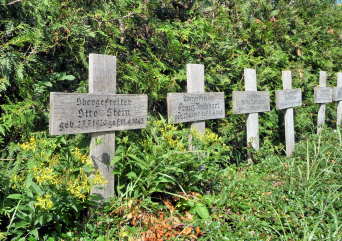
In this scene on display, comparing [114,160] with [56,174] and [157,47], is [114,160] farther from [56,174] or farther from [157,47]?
[157,47]

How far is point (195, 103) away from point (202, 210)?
1.28 meters

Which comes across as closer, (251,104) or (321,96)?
(251,104)

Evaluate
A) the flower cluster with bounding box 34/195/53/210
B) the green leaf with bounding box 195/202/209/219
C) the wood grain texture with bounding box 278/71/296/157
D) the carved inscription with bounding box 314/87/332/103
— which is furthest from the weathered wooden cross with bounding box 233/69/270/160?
the flower cluster with bounding box 34/195/53/210

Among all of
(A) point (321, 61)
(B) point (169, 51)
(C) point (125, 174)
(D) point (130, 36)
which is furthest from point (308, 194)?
(A) point (321, 61)

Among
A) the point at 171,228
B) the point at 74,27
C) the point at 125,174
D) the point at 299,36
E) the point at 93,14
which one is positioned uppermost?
the point at 299,36

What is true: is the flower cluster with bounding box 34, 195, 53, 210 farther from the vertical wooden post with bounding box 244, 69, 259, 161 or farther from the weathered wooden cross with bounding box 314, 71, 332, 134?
the weathered wooden cross with bounding box 314, 71, 332, 134

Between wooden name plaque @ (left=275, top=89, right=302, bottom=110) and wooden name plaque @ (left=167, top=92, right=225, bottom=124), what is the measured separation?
1.44 m

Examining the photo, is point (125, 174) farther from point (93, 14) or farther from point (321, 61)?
point (321, 61)

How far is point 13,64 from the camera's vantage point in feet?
8.06

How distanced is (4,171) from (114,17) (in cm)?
179

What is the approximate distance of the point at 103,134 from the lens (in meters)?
2.58

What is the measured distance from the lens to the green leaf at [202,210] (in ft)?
8.43

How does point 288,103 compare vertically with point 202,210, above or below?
above

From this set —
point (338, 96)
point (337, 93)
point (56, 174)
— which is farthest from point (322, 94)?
point (56, 174)
